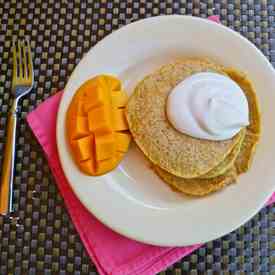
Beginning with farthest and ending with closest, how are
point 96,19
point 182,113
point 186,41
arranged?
point 96,19, point 186,41, point 182,113

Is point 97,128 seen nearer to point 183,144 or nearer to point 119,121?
point 119,121

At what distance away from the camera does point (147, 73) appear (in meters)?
1.01


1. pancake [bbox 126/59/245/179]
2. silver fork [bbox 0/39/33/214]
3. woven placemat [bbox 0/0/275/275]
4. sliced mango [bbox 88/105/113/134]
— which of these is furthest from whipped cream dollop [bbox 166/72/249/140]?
silver fork [bbox 0/39/33/214]

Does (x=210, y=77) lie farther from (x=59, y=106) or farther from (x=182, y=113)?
(x=59, y=106)

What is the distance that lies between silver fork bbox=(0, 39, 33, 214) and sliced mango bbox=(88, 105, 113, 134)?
0.65 ft

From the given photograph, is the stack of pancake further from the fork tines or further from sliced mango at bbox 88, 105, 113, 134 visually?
the fork tines

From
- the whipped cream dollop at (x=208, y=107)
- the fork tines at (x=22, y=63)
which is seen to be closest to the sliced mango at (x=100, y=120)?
the whipped cream dollop at (x=208, y=107)

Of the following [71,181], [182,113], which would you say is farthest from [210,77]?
[71,181]

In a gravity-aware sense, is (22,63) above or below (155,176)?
above

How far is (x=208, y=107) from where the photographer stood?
864 mm

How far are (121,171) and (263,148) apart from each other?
0.94 feet

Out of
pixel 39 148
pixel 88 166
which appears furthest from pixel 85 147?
pixel 39 148

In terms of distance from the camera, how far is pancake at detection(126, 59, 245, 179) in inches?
35.6

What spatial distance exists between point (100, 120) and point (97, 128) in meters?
0.02
